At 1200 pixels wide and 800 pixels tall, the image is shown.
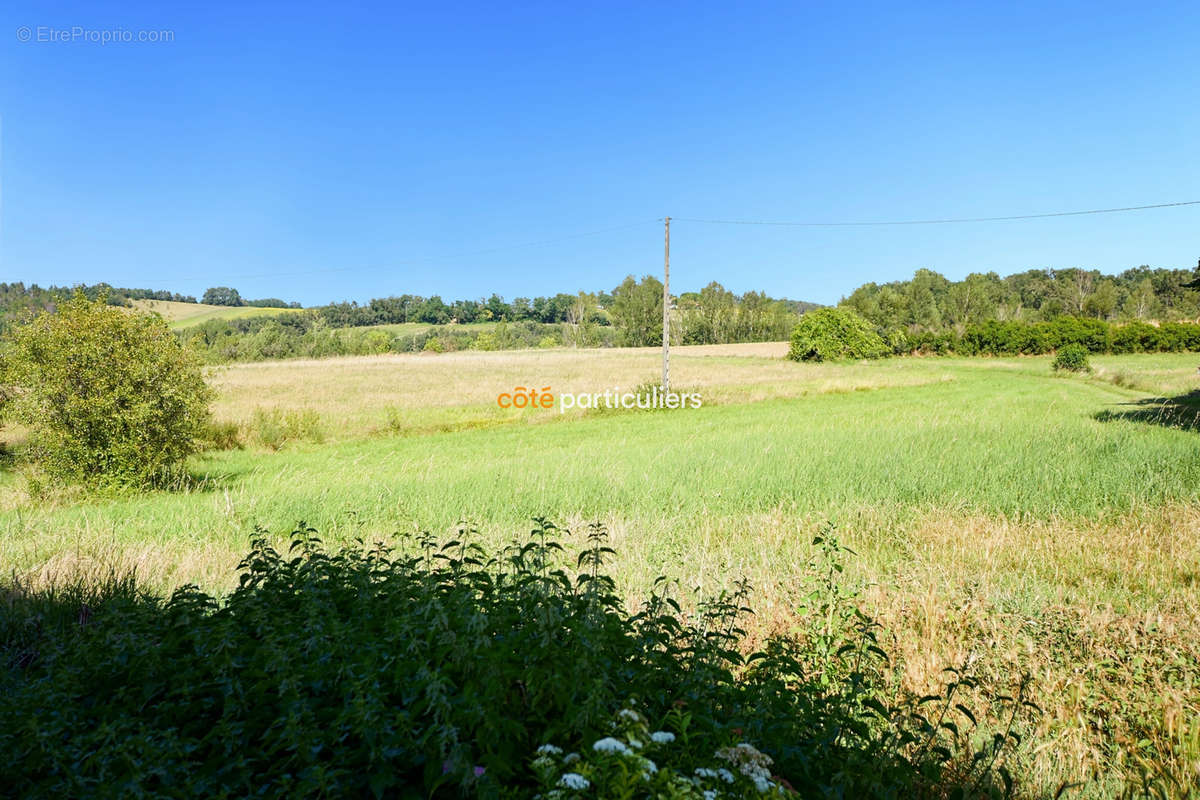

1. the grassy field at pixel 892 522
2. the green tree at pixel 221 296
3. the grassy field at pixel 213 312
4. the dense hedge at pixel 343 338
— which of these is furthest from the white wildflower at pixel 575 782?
the green tree at pixel 221 296

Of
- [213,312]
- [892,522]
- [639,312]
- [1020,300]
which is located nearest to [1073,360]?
[892,522]

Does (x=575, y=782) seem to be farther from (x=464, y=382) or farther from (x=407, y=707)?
(x=464, y=382)

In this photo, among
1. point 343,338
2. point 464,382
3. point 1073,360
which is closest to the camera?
point 464,382

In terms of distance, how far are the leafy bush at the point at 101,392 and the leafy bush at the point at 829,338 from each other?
61.6 metres

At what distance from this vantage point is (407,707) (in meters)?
3.19

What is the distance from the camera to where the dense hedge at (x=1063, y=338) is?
6962 centimetres

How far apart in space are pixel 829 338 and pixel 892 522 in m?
62.5

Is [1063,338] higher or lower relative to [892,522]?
higher

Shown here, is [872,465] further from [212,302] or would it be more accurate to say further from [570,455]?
[212,302]

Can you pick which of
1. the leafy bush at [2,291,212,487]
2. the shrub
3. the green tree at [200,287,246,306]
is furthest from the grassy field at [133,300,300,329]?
the shrub

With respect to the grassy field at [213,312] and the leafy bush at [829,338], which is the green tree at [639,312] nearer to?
the leafy bush at [829,338]

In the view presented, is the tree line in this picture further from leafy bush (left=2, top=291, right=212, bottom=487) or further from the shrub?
leafy bush (left=2, top=291, right=212, bottom=487)

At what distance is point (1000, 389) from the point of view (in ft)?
125

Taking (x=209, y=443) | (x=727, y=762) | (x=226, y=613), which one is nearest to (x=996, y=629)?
(x=727, y=762)
